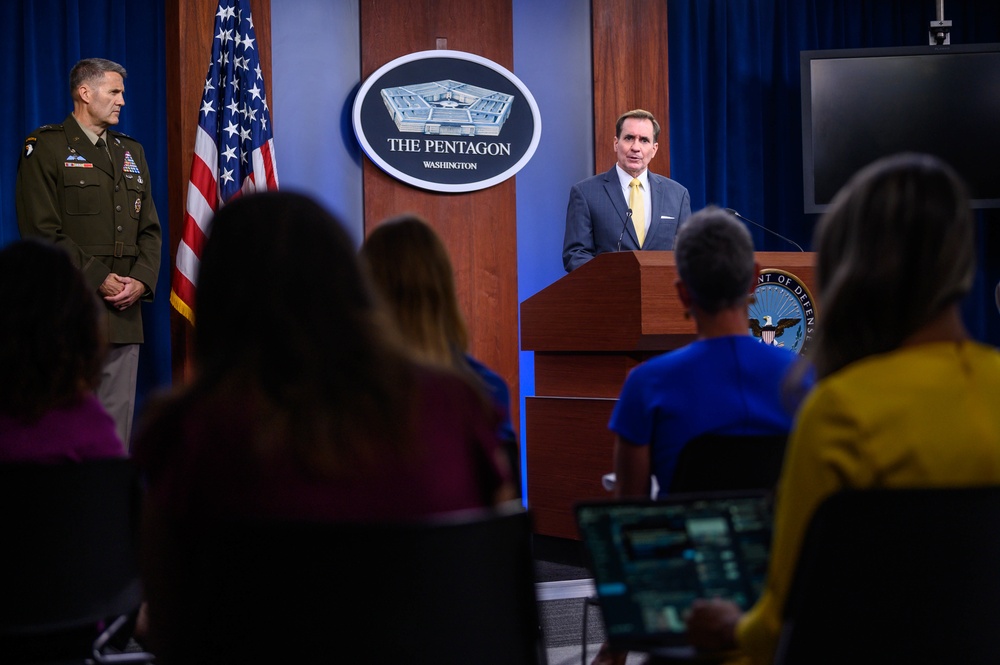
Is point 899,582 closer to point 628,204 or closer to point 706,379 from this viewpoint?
point 706,379

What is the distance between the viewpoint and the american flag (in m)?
4.65

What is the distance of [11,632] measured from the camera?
173 centimetres

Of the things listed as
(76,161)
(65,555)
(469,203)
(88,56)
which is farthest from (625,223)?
(65,555)

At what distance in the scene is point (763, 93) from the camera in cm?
641

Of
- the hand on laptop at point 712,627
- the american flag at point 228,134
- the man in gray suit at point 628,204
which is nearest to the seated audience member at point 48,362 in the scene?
the hand on laptop at point 712,627

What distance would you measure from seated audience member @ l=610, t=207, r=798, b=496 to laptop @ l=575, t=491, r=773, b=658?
0.60 meters

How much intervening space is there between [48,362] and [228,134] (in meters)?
3.07

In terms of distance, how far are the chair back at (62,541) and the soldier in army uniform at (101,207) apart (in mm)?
2867

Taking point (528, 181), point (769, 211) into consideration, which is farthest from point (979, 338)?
point (528, 181)

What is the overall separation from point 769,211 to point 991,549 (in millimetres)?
5632

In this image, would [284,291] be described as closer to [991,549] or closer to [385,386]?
[385,386]

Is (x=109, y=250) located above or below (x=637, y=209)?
below

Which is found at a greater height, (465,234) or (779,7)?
(779,7)

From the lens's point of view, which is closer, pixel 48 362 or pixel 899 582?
pixel 899 582
